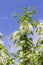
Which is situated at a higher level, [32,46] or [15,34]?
[15,34]

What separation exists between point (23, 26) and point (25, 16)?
3.41ft

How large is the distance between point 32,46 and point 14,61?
228 centimetres

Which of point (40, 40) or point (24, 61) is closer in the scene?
point (40, 40)

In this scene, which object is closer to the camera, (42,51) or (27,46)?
(42,51)

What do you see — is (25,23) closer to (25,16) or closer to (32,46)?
(25,16)

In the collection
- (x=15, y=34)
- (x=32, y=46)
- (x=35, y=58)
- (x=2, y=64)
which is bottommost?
(x=35, y=58)

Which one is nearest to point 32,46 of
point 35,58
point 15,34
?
point 15,34

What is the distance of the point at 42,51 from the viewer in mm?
12695

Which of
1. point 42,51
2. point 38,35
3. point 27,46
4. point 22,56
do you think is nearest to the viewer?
point 42,51

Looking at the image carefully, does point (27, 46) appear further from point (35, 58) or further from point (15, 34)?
point (35, 58)

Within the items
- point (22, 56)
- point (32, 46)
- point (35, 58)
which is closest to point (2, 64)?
point (22, 56)

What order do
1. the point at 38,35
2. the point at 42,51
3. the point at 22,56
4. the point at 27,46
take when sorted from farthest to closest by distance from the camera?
1. the point at 27,46
2. the point at 22,56
3. the point at 38,35
4. the point at 42,51

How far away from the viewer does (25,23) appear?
54.3ft

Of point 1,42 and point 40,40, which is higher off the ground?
point 1,42
